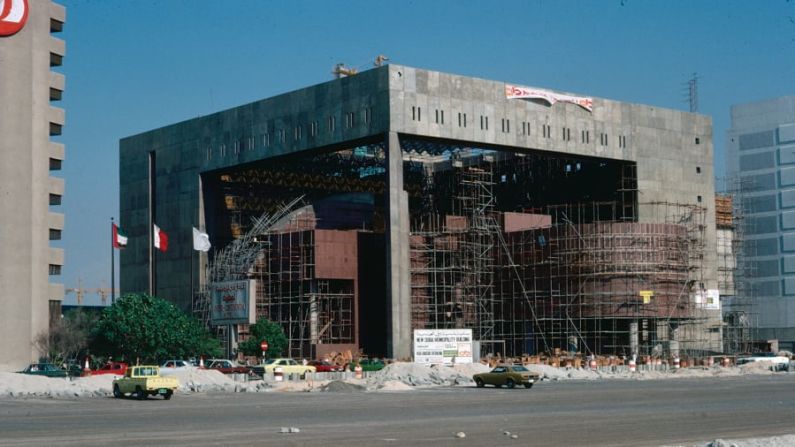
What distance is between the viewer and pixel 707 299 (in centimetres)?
11044

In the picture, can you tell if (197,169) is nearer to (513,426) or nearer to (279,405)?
(279,405)

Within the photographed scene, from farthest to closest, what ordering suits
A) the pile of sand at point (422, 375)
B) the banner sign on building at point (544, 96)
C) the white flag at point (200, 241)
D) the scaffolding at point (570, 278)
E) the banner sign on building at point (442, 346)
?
the scaffolding at point (570, 278) < the banner sign on building at point (544, 96) < the white flag at point (200, 241) < the banner sign on building at point (442, 346) < the pile of sand at point (422, 375)

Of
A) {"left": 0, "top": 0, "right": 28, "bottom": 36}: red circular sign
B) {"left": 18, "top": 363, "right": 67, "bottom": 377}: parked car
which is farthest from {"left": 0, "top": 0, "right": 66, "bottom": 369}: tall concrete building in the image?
{"left": 18, "top": 363, "right": 67, "bottom": 377}: parked car

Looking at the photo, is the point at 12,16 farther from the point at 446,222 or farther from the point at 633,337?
the point at 633,337

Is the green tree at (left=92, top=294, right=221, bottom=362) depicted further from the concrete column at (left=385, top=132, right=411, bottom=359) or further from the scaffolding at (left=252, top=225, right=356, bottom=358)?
the concrete column at (left=385, top=132, right=411, bottom=359)

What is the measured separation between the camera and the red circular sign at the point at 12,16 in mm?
89000

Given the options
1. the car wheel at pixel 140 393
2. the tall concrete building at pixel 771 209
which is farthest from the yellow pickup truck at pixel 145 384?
the tall concrete building at pixel 771 209

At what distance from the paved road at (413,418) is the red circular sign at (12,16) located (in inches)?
1707

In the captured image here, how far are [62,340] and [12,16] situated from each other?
24820mm

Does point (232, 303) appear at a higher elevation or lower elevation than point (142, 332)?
higher

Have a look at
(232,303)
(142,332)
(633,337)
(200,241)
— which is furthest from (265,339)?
(633,337)

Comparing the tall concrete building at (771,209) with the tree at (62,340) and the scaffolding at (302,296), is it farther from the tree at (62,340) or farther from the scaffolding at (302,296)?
the tree at (62,340)

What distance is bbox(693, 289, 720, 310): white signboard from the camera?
110 metres

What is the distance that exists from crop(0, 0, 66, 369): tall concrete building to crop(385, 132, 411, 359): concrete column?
1032 inches
